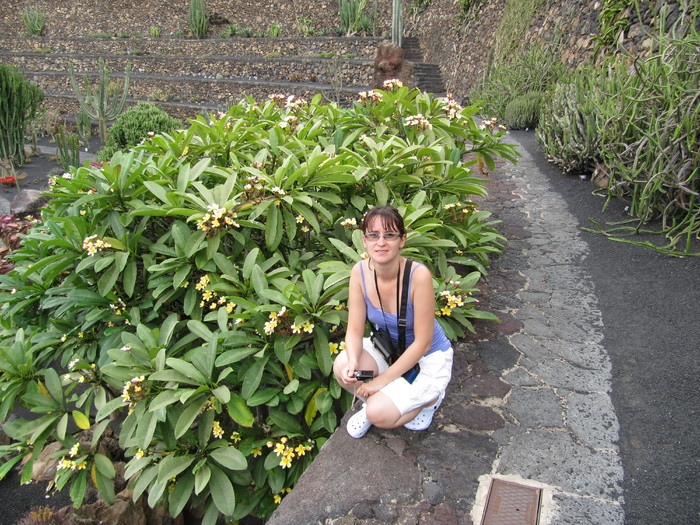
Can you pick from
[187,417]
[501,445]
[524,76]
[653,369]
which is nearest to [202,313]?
[187,417]

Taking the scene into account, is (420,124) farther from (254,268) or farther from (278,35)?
(278,35)

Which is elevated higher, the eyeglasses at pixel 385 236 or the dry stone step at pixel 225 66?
the eyeglasses at pixel 385 236

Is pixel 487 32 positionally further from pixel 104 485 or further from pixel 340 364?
pixel 104 485

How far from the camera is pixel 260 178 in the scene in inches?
98.1

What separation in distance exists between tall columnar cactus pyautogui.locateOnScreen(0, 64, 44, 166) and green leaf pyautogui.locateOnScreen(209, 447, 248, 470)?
10.4 metres

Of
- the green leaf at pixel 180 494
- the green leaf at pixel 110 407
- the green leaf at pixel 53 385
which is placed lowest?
the green leaf at pixel 180 494

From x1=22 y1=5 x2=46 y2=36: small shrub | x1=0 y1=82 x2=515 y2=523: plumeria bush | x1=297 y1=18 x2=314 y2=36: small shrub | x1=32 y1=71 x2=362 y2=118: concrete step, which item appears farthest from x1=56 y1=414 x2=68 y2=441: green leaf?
x1=22 y1=5 x2=46 y2=36: small shrub

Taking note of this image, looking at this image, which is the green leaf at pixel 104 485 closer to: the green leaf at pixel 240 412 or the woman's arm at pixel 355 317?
the green leaf at pixel 240 412

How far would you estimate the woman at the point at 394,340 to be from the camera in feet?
6.02

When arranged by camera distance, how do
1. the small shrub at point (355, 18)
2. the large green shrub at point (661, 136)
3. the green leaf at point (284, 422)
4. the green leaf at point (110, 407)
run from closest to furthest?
the green leaf at point (110, 407) → the green leaf at point (284, 422) → the large green shrub at point (661, 136) → the small shrub at point (355, 18)

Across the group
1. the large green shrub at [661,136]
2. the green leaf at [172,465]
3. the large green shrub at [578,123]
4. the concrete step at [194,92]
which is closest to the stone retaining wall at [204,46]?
the concrete step at [194,92]

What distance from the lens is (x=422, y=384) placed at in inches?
76.0

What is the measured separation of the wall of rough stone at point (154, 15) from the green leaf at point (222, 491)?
20.8 meters

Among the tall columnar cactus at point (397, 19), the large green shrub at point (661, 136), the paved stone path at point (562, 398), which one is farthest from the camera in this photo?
the tall columnar cactus at point (397, 19)
